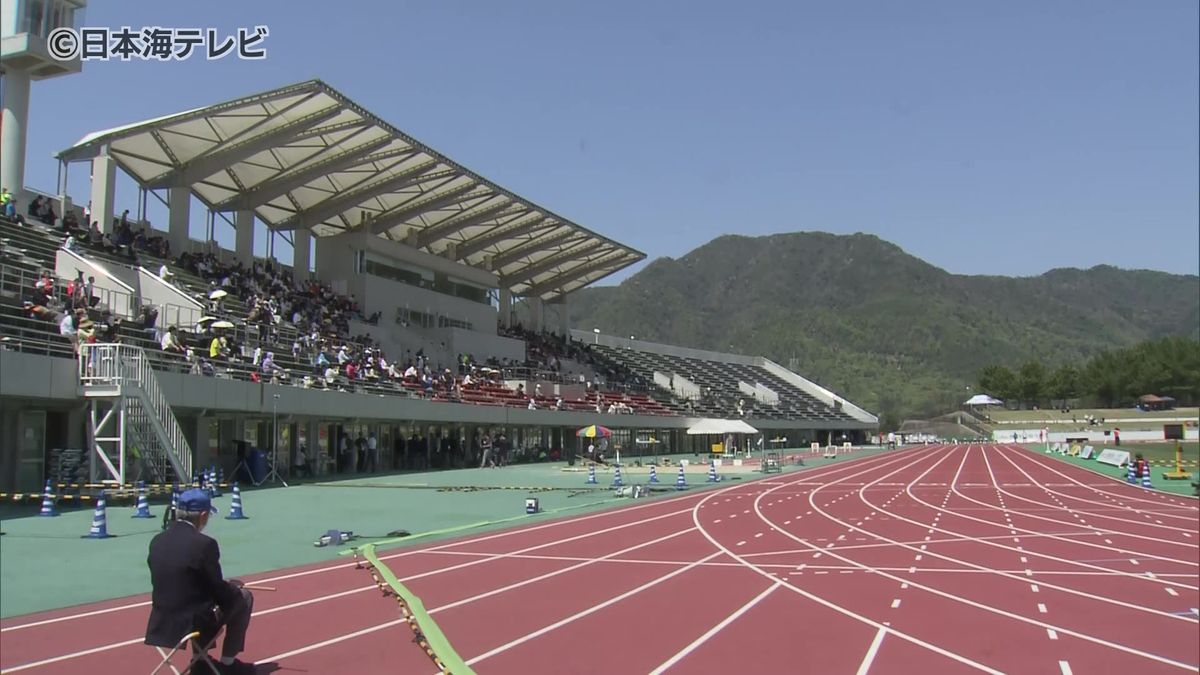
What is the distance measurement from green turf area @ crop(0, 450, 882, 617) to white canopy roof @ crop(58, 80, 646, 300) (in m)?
14.0

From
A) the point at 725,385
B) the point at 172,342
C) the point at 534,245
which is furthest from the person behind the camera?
the point at 725,385

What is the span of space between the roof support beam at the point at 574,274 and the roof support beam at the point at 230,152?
105 ft

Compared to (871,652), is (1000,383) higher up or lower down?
higher up

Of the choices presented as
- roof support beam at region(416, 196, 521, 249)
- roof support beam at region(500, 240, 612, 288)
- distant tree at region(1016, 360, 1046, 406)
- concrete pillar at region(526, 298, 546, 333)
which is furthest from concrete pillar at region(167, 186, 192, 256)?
distant tree at region(1016, 360, 1046, 406)

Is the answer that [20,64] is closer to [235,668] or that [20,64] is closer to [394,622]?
[394,622]

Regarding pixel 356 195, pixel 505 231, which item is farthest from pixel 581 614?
pixel 505 231

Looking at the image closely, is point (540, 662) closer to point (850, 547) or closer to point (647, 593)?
point (647, 593)

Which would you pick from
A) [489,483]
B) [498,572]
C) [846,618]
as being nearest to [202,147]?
[489,483]

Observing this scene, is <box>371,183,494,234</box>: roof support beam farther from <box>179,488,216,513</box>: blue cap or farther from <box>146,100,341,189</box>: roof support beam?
<box>179,488,216,513</box>: blue cap

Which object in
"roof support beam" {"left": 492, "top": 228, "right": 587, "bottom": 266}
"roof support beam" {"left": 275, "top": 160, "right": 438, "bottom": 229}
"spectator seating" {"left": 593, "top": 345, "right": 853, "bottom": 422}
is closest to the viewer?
"roof support beam" {"left": 275, "top": 160, "right": 438, "bottom": 229}

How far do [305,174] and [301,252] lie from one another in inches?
270

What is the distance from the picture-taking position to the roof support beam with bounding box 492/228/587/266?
196 feet

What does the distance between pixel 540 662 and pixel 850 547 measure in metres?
9.22

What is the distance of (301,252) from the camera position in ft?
154
